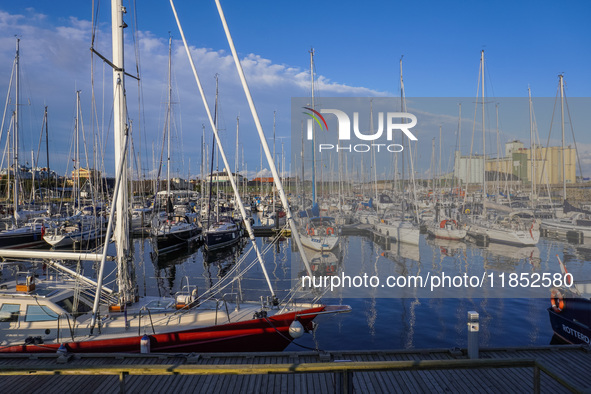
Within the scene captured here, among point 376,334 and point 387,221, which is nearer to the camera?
point 376,334

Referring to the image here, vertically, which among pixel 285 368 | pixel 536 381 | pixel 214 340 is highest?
pixel 285 368

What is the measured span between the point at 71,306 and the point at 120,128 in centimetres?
532

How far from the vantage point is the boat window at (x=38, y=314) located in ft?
34.0

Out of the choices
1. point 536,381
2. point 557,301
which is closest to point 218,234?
point 557,301

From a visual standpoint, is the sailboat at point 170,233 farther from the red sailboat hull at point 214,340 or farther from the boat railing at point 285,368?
the boat railing at point 285,368

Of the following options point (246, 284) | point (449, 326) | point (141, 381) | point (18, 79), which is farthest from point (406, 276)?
point (18, 79)

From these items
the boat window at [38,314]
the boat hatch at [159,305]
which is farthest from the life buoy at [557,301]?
the boat window at [38,314]

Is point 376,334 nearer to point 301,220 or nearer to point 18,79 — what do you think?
point 301,220

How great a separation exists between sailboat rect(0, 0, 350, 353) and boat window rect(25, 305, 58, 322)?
23 millimetres

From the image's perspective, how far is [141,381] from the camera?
7.75m

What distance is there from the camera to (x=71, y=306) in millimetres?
11086

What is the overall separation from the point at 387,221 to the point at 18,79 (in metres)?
38.4

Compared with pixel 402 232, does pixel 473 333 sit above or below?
above

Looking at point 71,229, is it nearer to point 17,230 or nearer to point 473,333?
point 17,230
